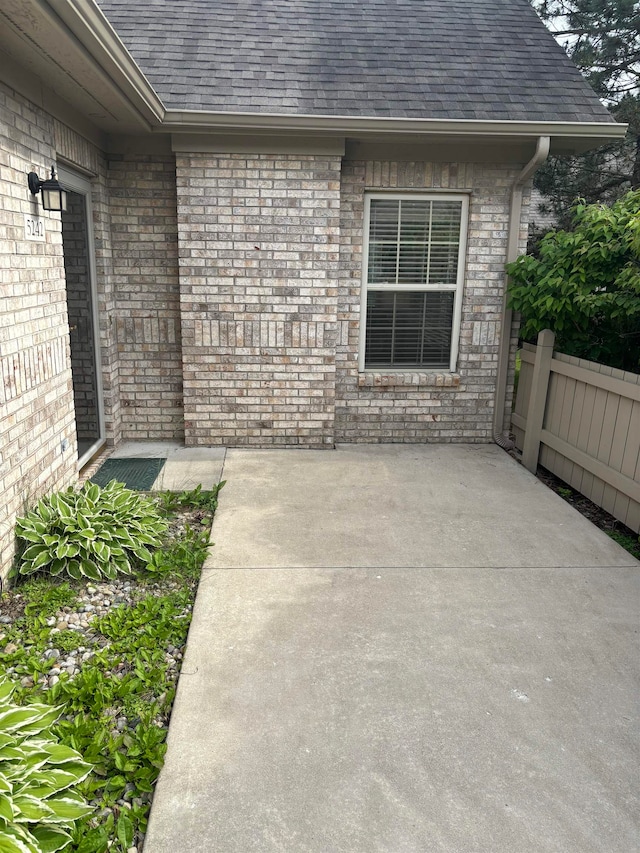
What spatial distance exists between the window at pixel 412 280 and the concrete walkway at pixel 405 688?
6.97 ft

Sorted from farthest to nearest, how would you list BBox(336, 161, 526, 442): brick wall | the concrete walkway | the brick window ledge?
1. the brick window ledge
2. BBox(336, 161, 526, 442): brick wall
3. the concrete walkway

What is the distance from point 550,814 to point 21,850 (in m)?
1.64

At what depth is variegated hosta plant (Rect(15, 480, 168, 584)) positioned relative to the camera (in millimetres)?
3693

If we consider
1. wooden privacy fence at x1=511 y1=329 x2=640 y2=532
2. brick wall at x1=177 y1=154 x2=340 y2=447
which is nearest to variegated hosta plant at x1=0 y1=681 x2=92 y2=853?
wooden privacy fence at x1=511 y1=329 x2=640 y2=532

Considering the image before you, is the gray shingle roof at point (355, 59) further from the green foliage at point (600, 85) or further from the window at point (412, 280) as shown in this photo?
the green foliage at point (600, 85)

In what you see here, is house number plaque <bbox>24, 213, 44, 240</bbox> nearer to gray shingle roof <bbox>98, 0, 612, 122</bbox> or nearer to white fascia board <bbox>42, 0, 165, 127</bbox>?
white fascia board <bbox>42, 0, 165, 127</bbox>

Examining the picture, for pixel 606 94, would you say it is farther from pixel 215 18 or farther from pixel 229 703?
pixel 229 703

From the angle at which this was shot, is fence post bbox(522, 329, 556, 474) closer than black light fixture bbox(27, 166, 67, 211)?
No

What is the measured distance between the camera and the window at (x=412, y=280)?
6.25 meters

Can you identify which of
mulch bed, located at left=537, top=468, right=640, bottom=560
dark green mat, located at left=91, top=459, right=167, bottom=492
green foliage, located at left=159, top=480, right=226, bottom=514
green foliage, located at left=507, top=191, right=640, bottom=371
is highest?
green foliage, located at left=507, top=191, right=640, bottom=371

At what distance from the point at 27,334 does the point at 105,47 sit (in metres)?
1.65

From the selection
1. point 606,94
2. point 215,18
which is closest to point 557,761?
point 215,18

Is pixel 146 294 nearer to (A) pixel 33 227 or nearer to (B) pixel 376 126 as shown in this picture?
(A) pixel 33 227

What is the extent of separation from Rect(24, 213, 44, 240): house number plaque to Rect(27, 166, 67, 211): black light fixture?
0.11 m
